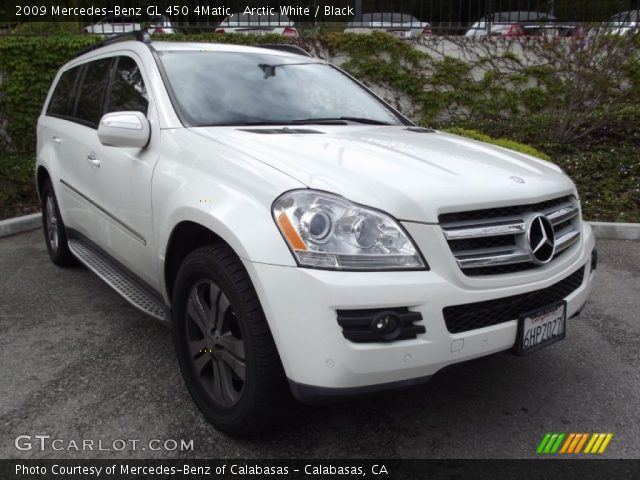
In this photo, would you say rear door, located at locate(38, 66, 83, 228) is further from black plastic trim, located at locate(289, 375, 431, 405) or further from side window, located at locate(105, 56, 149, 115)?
black plastic trim, located at locate(289, 375, 431, 405)

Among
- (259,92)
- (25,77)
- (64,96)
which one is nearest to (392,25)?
(25,77)

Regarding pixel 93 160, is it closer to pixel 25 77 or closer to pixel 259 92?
pixel 259 92

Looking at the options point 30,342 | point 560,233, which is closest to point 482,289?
point 560,233

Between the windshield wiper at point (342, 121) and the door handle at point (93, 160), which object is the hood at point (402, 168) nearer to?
the windshield wiper at point (342, 121)

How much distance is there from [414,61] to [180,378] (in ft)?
25.2

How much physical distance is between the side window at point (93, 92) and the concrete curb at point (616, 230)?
4535 millimetres

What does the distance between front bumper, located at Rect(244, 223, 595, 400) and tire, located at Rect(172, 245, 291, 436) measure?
0.10 meters

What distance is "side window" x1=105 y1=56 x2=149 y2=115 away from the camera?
3.30 m

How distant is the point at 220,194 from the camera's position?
2.40 meters

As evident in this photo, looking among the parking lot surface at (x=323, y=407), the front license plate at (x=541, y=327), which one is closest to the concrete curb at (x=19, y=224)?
the parking lot surface at (x=323, y=407)

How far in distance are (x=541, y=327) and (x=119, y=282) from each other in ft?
7.51

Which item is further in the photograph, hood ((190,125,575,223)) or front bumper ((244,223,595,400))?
hood ((190,125,575,223))

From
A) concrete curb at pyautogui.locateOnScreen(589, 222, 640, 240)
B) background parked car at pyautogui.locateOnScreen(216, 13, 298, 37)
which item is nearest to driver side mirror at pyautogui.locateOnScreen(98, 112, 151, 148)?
concrete curb at pyautogui.locateOnScreen(589, 222, 640, 240)

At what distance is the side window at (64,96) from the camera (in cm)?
455
